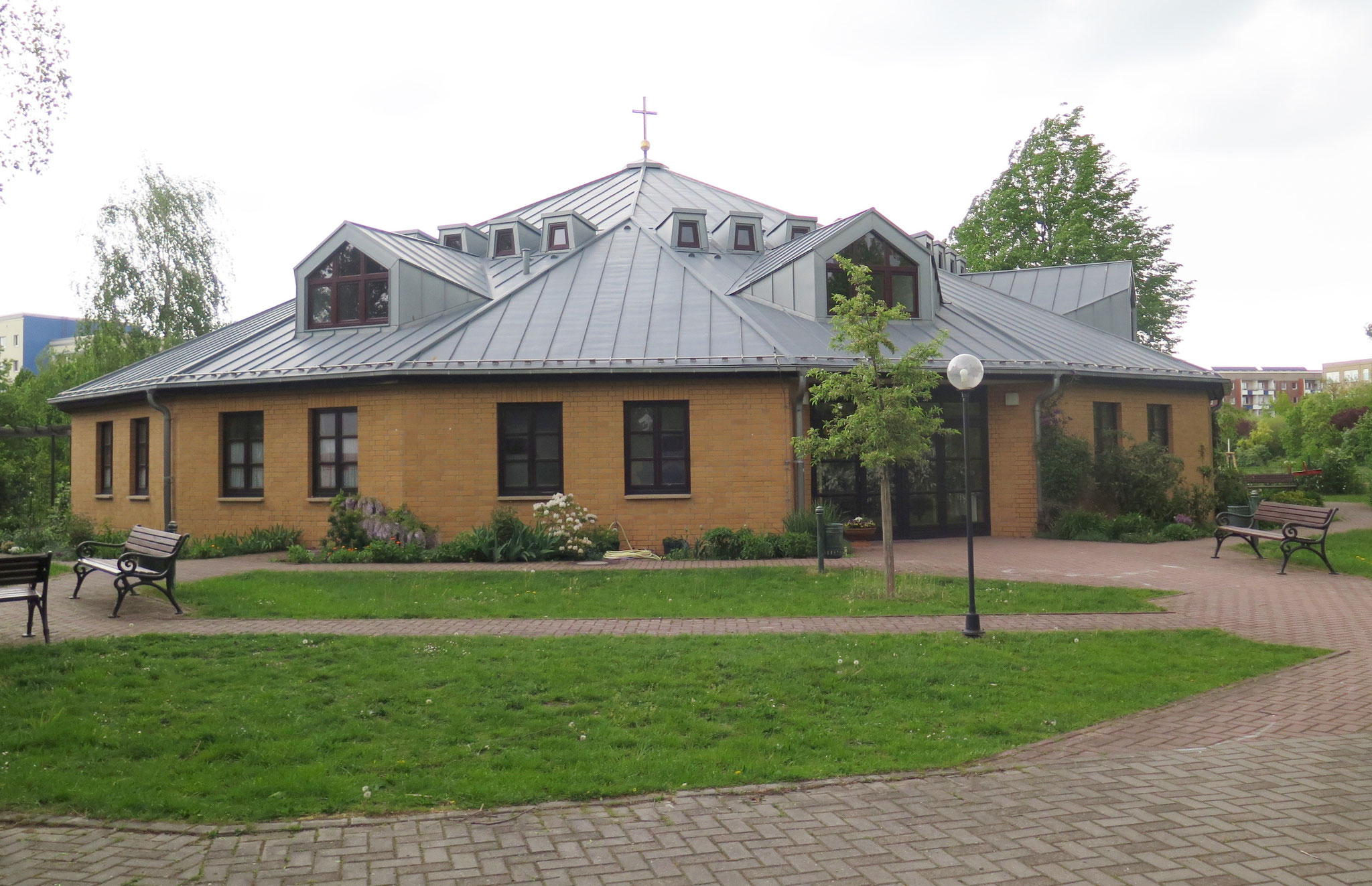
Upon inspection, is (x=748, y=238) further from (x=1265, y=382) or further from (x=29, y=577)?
(x=1265, y=382)

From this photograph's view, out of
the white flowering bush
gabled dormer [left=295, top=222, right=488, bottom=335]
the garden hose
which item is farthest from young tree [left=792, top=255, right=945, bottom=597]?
gabled dormer [left=295, top=222, right=488, bottom=335]

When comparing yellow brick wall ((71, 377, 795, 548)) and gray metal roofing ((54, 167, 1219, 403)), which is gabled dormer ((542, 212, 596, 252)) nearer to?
gray metal roofing ((54, 167, 1219, 403))

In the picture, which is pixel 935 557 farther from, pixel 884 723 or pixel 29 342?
pixel 29 342

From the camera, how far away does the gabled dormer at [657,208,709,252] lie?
2166 cm

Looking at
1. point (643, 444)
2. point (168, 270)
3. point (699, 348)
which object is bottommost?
point (643, 444)

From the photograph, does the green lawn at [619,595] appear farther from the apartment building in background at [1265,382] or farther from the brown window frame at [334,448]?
the apartment building in background at [1265,382]

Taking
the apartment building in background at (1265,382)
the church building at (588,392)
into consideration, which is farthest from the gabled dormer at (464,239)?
the apartment building in background at (1265,382)

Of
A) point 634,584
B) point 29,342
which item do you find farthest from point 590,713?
point 29,342

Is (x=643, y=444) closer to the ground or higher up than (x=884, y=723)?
higher up

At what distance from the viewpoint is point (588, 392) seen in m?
16.2

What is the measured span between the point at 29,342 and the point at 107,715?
89.5 metres

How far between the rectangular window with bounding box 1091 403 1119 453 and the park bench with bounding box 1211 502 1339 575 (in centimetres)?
380

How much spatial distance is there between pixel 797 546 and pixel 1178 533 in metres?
7.87

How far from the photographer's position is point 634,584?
12.0m
